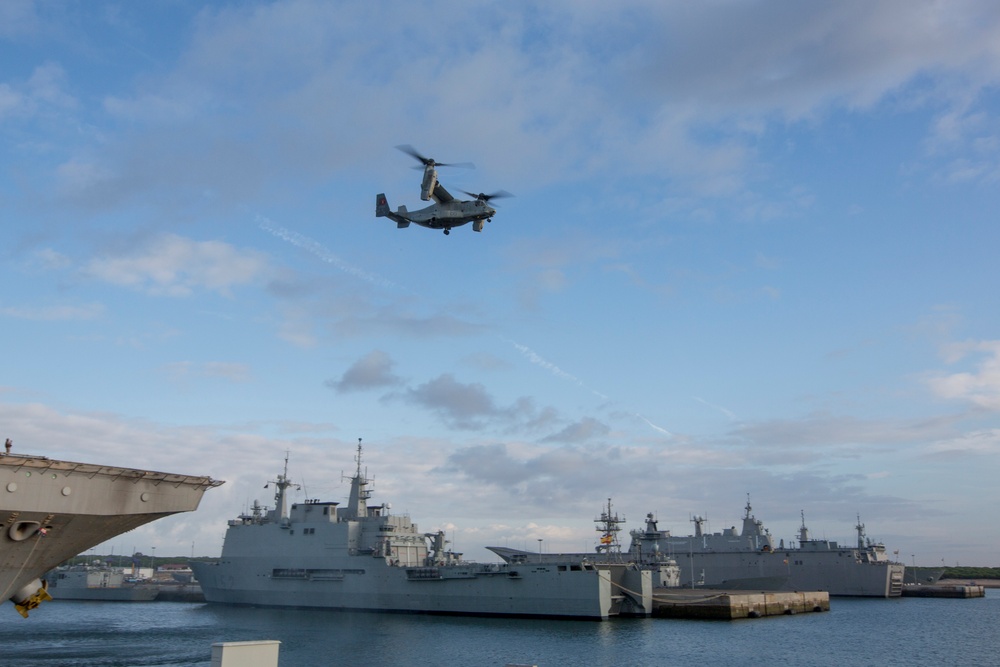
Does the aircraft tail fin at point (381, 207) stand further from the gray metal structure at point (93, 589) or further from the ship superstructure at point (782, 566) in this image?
the gray metal structure at point (93, 589)

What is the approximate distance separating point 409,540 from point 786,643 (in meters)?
24.8

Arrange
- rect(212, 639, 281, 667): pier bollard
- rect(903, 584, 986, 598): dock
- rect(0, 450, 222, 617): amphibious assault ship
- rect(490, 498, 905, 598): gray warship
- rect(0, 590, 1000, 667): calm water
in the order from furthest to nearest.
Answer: rect(903, 584, 986, 598): dock → rect(490, 498, 905, 598): gray warship → rect(0, 590, 1000, 667): calm water → rect(0, 450, 222, 617): amphibious assault ship → rect(212, 639, 281, 667): pier bollard

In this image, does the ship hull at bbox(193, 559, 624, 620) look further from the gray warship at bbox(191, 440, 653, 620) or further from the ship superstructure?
the ship superstructure

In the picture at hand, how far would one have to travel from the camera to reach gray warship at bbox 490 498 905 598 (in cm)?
6125

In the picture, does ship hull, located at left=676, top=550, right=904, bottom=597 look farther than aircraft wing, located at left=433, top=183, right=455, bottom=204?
Yes

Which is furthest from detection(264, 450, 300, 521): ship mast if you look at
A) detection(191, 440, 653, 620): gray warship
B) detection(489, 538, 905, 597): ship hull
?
detection(489, 538, 905, 597): ship hull

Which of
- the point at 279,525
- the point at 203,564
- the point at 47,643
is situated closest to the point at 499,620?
the point at 279,525

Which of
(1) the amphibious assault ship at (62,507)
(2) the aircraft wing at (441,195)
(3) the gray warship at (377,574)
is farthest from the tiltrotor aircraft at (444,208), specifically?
(3) the gray warship at (377,574)

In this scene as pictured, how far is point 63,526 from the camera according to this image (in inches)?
629

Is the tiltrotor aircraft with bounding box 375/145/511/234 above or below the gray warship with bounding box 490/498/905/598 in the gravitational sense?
above

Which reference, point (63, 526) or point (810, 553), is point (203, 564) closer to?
point (63, 526)

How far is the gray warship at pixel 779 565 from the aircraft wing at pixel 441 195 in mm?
42908

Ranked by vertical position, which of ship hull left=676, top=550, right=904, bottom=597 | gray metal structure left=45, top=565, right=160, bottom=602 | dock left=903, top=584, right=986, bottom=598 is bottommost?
gray metal structure left=45, top=565, right=160, bottom=602

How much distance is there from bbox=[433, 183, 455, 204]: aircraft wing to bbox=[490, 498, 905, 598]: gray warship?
141 ft
